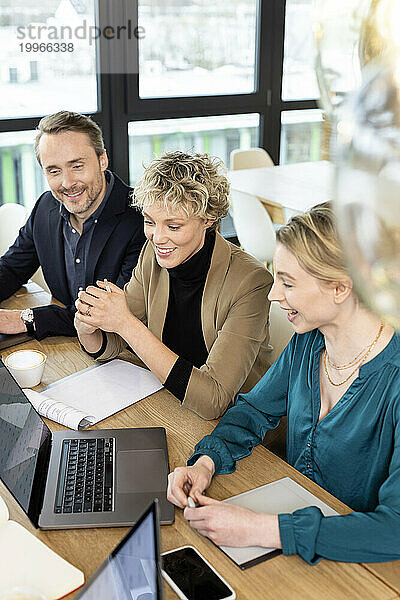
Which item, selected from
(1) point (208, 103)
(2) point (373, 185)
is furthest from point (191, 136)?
(2) point (373, 185)

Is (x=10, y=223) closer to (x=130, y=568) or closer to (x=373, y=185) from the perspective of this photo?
(x=130, y=568)

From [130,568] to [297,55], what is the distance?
14.4 feet

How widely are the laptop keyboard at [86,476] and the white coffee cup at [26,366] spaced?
306 mm

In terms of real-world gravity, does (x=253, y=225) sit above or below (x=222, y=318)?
below

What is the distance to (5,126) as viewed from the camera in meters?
3.79

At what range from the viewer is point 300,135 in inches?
197

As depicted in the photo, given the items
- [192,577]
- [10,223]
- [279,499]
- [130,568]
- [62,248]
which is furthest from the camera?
[10,223]

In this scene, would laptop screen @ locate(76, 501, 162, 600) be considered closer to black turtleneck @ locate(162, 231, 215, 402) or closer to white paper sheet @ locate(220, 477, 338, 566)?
white paper sheet @ locate(220, 477, 338, 566)

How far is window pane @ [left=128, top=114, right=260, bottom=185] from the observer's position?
4.33m

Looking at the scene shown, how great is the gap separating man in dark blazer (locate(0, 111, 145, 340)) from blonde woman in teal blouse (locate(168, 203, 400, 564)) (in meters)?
0.98

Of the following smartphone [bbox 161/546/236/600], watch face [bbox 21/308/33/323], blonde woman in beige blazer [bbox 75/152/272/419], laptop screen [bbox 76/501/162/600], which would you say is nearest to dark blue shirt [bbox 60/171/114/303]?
watch face [bbox 21/308/33/323]

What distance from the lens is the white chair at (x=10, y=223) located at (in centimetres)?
287

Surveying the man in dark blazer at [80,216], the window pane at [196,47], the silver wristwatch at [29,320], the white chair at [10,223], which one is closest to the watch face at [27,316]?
the silver wristwatch at [29,320]

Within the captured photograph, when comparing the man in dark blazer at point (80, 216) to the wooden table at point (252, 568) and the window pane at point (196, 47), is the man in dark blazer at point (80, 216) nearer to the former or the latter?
the wooden table at point (252, 568)
